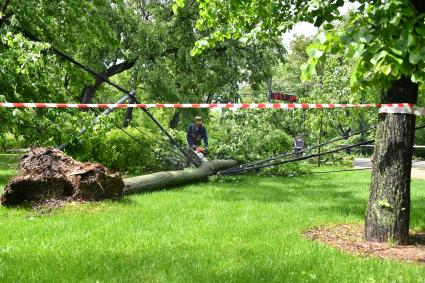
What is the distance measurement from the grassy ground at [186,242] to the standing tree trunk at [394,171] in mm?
804

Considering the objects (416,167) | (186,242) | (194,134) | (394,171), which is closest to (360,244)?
(394,171)

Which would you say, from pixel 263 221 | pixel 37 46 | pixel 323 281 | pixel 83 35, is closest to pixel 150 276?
pixel 323 281

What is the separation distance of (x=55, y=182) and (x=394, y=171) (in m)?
5.12

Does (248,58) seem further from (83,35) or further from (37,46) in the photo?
(37,46)

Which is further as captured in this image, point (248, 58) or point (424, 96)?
point (248, 58)

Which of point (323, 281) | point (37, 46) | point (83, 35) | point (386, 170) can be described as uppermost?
point (83, 35)

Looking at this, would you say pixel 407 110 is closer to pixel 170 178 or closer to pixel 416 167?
pixel 170 178

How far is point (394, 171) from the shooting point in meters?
5.28

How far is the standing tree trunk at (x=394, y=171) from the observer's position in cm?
527

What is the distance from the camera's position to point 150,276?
13.4ft

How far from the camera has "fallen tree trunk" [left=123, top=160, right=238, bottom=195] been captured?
8.92 m

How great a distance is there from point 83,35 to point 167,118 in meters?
28.7

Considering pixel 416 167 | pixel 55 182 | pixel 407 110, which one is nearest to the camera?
pixel 407 110

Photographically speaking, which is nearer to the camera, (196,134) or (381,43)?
(381,43)
